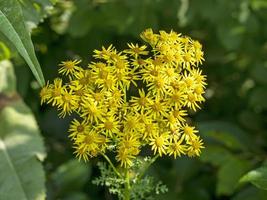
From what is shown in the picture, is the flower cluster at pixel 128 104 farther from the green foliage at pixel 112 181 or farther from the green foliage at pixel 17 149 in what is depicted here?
the green foliage at pixel 17 149

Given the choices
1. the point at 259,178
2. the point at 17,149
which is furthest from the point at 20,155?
the point at 259,178

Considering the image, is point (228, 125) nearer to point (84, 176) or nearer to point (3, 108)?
point (84, 176)

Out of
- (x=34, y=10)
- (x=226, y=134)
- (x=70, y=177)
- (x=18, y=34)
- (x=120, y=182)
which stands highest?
(x=18, y=34)

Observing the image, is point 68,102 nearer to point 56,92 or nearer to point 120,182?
point 56,92

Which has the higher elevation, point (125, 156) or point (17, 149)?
point (125, 156)

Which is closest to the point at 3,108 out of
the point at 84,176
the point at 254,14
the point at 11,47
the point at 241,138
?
the point at 11,47

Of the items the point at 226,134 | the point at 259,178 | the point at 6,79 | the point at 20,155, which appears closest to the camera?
the point at 259,178

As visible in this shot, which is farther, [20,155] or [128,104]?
[20,155]

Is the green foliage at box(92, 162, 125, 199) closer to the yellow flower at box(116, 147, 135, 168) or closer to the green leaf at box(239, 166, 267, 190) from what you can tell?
the yellow flower at box(116, 147, 135, 168)
